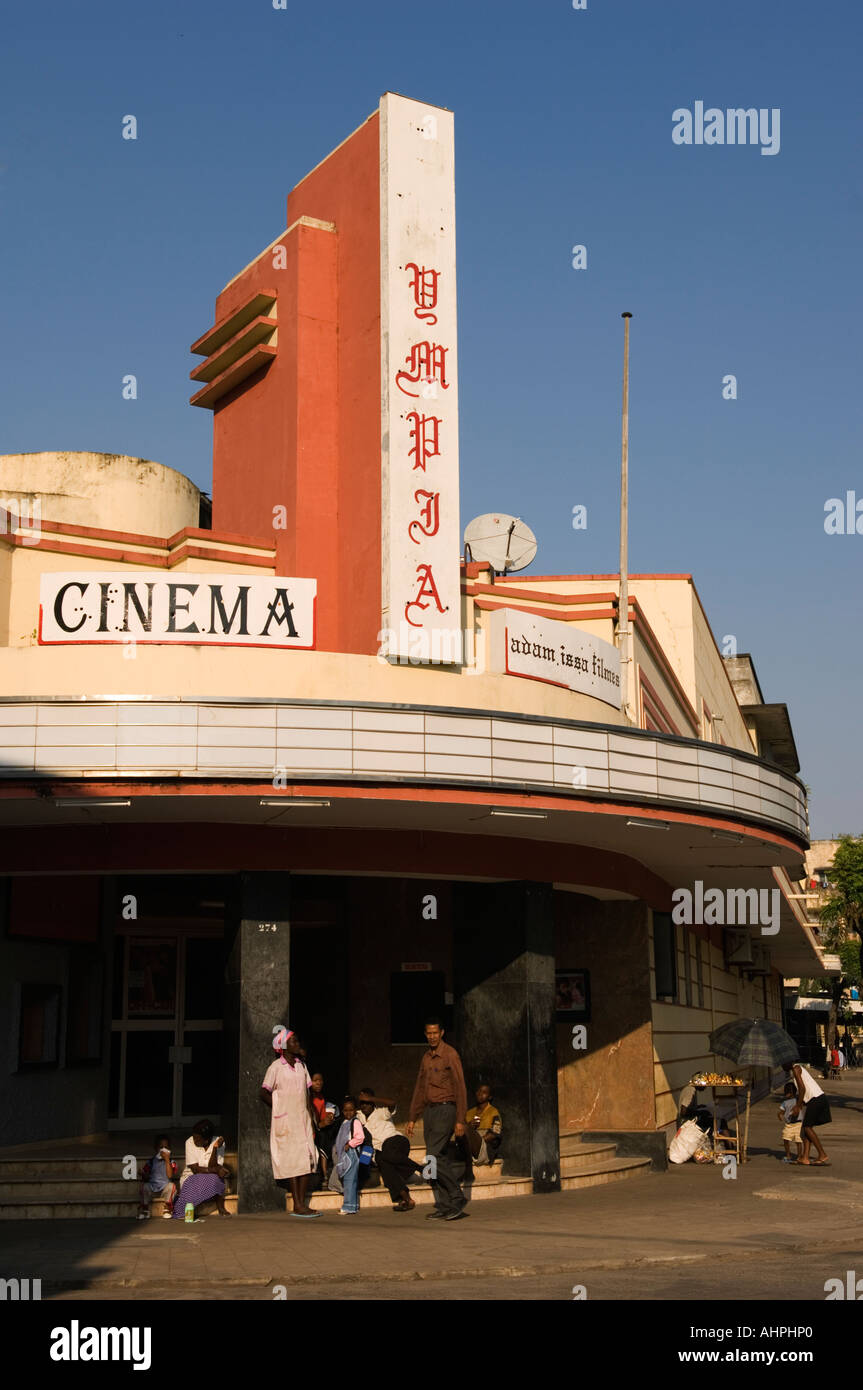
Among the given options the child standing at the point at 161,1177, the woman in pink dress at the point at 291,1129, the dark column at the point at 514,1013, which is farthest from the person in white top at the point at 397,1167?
the child standing at the point at 161,1177

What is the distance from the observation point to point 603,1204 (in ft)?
51.4

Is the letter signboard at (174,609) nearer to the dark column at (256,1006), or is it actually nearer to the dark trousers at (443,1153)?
the dark column at (256,1006)

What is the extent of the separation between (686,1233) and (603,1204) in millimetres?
2557

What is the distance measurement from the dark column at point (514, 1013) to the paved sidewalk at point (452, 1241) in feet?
2.26

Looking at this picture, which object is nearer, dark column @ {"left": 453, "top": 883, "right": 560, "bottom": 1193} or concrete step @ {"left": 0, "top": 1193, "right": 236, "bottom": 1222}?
concrete step @ {"left": 0, "top": 1193, "right": 236, "bottom": 1222}

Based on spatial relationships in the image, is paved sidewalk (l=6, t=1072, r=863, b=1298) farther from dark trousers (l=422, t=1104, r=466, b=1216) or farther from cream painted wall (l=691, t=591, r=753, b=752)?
cream painted wall (l=691, t=591, r=753, b=752)

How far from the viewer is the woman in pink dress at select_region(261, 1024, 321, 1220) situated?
14.5 m

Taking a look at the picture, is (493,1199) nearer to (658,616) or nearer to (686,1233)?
(686,1233)

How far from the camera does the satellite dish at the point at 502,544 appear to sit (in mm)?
23469

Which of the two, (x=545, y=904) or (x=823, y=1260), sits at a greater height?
(x=545, y=904)

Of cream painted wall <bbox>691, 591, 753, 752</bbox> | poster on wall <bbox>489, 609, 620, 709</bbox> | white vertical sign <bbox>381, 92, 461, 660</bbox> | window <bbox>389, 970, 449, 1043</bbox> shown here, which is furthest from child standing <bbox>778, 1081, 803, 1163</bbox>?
cream painted wall <bbox>691, 591, 753, 752</bbox>

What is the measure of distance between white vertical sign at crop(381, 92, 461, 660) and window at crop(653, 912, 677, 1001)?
7911 millimetres
